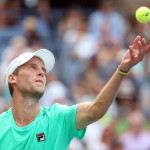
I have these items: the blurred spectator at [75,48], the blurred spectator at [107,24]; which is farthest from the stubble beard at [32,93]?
the blurred spectator at [107,24]

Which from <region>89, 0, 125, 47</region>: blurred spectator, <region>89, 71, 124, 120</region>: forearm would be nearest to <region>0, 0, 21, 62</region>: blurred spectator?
<region>89, 0, 125, 47</region>: blurred spectator

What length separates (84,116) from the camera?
477 cm

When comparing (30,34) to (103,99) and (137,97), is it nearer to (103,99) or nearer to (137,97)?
(137,97)

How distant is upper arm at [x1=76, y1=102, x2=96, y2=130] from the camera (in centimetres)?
473

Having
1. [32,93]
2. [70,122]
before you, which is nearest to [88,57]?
[32,93]

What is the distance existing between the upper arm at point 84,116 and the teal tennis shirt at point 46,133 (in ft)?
0.15

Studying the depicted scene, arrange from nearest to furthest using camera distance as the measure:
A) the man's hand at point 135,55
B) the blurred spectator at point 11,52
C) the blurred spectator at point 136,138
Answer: the man's hand at point 135,55
the blurred spectator at point 136,138
the blurred spectator at point 11,52

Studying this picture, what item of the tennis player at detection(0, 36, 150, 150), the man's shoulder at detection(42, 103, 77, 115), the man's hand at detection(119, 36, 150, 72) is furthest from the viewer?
the man's shoulder at detection(42, 103, 77, 115)

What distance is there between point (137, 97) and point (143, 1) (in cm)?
415

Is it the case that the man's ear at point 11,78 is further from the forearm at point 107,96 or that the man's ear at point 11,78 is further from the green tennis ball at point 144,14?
the green tennis ball at point 144,14

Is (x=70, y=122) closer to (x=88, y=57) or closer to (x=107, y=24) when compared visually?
(x=88, y=57)

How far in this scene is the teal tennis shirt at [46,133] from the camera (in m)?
4.88

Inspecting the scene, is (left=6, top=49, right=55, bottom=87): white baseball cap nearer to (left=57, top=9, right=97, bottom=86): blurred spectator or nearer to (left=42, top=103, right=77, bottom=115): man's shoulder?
(left=42, top=103, right=77, bottom=115): man's shoulder

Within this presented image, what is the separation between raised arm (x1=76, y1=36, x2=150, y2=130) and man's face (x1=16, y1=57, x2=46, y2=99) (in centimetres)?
51
